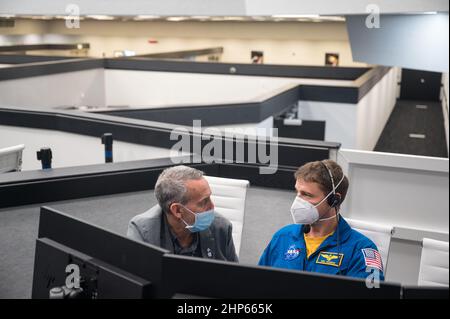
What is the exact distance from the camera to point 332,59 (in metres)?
12.8

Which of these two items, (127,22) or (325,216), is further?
(127,22)

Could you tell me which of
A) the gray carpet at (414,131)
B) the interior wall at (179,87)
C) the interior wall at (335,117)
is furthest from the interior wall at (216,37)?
the interior wall at (335,117)

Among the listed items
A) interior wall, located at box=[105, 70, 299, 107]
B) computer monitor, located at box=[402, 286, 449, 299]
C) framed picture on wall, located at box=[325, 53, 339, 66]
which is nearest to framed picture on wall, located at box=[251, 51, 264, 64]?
framed picture on wall, located at box=[325, 53, 339, 66]

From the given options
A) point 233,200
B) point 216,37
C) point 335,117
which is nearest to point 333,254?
point 233,200

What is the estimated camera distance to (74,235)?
4.90ft

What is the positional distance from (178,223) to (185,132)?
1.41m

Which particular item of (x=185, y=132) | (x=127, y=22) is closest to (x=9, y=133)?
(x=185, y=132)

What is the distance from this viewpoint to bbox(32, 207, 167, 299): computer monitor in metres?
1.29

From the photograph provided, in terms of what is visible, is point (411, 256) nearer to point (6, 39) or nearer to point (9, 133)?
point (9, 133)

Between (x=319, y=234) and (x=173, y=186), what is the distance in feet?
1.82

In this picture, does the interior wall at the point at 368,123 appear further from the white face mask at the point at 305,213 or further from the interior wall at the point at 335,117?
the white face mask at the point at 305,213

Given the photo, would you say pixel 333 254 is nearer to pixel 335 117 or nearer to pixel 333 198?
pixel 333 198

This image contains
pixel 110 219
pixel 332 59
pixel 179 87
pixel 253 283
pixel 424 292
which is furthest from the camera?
pixel 332 59

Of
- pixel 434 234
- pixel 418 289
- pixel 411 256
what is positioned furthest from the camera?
pixel 411 256
